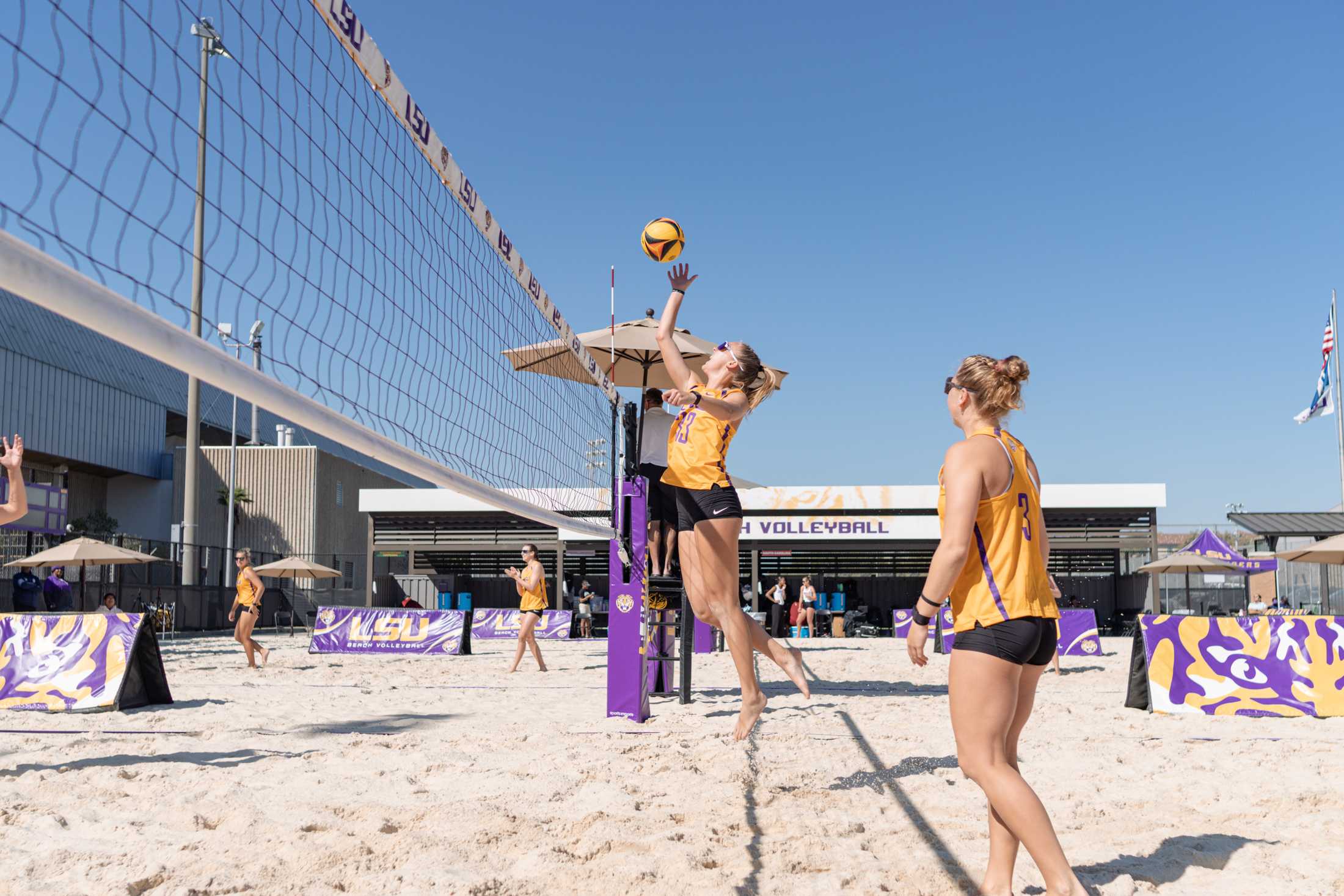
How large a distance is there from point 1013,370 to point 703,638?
37.1 ft

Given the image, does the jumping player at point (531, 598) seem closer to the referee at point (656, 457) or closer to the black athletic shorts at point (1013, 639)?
the referee at point (656, 457)

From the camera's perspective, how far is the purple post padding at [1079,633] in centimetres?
1260

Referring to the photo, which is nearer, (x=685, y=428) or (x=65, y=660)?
(x=685, y=428)

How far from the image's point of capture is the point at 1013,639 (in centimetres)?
235

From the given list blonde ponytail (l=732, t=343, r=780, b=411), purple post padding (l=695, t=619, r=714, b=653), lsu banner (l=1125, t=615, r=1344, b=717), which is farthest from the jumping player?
blonde ponytail (l=732, t=343, r=780, b=411)

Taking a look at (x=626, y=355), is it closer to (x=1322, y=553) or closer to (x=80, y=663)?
(x=80, y=663)

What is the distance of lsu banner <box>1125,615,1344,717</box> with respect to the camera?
6.45 m

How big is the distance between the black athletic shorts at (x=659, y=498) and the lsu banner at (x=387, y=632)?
7989mm

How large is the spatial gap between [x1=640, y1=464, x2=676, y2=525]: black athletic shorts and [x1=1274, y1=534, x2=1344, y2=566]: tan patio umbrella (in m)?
11.2

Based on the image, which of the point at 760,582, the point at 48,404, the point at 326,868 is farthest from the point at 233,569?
the point at 326,868

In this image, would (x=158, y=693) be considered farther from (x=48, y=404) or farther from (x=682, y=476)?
(x=48, y=404)

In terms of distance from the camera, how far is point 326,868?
2678 millimetres

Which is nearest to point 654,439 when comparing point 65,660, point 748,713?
point 748,713

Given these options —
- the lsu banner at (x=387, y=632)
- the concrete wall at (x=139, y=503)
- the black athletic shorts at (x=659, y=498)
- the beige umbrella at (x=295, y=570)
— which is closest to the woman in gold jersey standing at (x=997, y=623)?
the black athletic shorts at (x=659, y=498)
